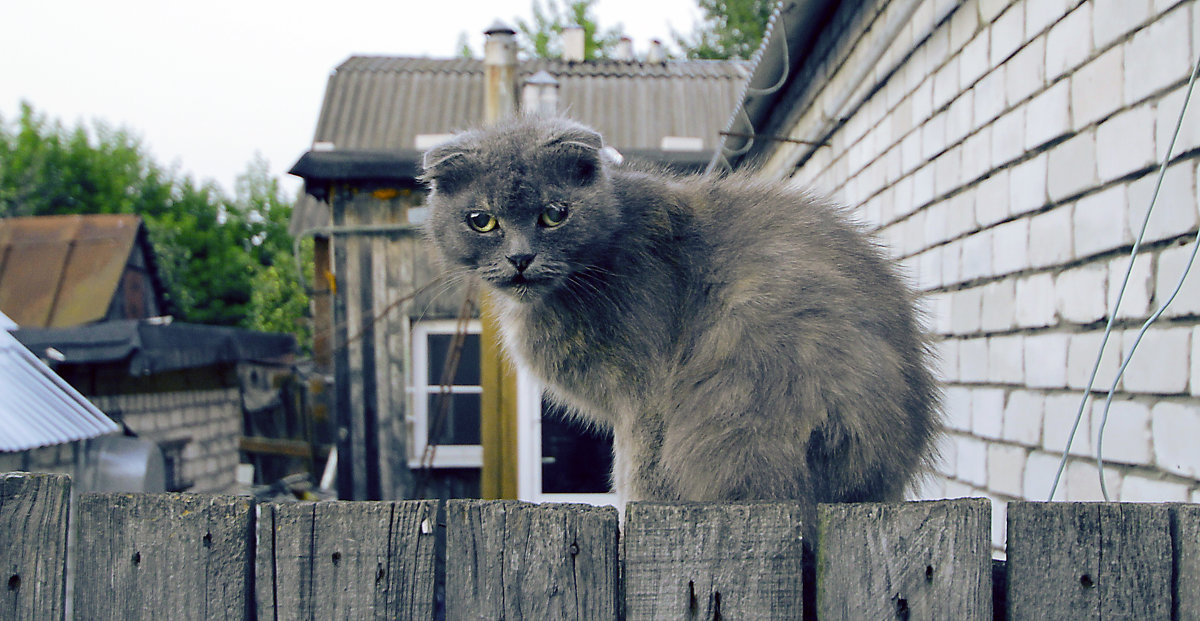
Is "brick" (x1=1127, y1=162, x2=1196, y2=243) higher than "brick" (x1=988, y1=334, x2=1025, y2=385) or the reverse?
higher

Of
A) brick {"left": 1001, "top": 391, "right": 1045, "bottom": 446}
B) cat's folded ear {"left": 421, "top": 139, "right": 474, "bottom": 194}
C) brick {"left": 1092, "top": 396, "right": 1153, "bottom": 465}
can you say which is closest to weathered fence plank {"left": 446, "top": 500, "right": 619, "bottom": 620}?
cat's folded ear {"left": 421, "top": 139, "right": 474, "bottom": 194}

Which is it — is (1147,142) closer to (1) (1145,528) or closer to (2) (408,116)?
(1) (1145,528)

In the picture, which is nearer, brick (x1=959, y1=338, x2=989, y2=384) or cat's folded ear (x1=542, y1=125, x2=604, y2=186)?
cat's folded ear (x1=542, y1=125, x2=604, y2=186)

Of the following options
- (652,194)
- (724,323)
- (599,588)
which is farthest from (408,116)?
(599,588)

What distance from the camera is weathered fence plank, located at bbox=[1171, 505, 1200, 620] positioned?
0.98 m

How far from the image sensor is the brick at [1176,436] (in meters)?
1.71

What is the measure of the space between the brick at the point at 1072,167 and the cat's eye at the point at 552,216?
5.05 feet

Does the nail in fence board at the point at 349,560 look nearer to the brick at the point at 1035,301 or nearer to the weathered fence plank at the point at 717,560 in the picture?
the weathered fence plank at the point at 717,560

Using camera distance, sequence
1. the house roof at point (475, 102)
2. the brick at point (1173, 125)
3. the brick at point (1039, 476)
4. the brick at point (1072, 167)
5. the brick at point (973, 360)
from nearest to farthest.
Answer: the brick at point (1173, 125)
the brick at point (1072, 167)
the brick at point (1039, 476)
the brick at point (973, 360)
the house roof at point (475, 102)

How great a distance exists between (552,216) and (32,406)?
5.68 ft

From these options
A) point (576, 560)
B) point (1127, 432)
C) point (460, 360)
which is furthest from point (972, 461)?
point (460, 360)

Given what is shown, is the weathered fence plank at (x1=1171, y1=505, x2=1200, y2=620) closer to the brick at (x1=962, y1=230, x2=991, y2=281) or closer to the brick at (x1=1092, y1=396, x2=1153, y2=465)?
the brick at (x1=1092, y1=396, x2=1153, y2=465)

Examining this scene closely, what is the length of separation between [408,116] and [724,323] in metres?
5.63

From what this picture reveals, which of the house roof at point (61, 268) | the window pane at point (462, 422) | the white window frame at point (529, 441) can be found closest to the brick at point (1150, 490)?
the white window frame at point (529, 441)
